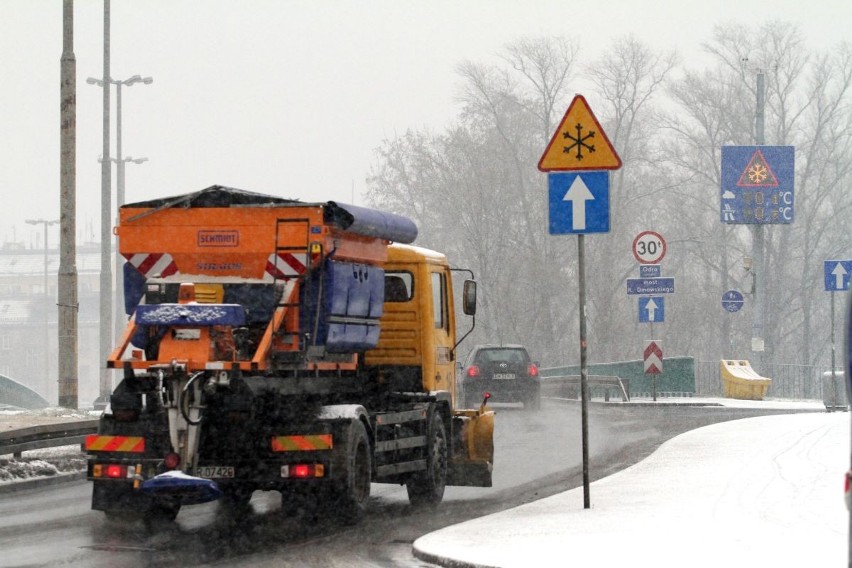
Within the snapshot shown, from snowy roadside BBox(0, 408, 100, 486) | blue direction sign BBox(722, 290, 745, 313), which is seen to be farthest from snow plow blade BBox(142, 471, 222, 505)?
blue direction sign BBox(722, 290, 745, 313)

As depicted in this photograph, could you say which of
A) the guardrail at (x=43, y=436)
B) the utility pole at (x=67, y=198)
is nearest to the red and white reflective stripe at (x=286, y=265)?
the guardrail at (x=43, y=436)

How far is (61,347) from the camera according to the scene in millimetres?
24312

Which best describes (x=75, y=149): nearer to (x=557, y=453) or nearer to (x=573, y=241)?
(x=557, y=453)

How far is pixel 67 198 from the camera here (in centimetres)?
2431

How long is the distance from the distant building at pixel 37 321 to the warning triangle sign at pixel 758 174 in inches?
3597

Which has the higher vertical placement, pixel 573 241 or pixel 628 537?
pixel 573 241

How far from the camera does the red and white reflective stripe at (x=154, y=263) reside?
1268cm

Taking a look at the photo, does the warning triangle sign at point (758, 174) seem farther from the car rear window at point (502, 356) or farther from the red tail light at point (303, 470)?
the red tail light at point (303, 470)

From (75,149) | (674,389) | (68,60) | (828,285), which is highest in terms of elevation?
(68,60)

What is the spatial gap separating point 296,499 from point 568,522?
14.2 feet

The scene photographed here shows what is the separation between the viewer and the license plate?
12.0 m

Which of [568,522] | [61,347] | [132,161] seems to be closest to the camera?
[568,522]

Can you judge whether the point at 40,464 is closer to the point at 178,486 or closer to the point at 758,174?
the point at 178,486

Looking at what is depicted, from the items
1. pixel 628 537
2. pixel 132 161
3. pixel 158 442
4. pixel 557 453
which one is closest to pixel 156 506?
pixel 158 442
